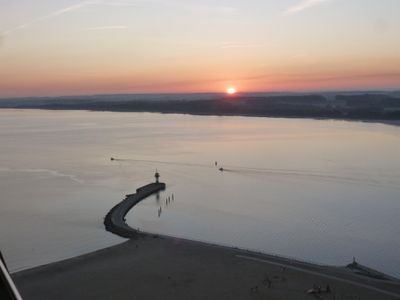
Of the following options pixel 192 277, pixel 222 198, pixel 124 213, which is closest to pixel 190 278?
pixel 192 277

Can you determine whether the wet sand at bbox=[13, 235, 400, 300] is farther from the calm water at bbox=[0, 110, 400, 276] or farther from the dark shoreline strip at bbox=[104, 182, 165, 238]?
the dark shoreline strip at bbox=[104, 182, 165, 238]

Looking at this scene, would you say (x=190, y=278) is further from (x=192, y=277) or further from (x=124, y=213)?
(x=124, y=213)

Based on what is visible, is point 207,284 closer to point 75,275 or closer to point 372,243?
point 75,275

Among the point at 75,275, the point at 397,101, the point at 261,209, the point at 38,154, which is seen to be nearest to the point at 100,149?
the point at 38,154

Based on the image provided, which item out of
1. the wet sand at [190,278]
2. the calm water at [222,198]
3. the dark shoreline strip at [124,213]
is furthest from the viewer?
the dark shoreline strip at [124,213]

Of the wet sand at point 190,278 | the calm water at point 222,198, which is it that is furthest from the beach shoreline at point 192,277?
the calm water at point 222,198

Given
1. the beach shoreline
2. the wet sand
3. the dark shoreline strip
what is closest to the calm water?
the dark shoreline strip

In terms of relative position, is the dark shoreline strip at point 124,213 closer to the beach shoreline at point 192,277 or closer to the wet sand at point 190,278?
the beach shoreline at point 192,277

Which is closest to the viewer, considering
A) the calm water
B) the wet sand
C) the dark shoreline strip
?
the wet sand
